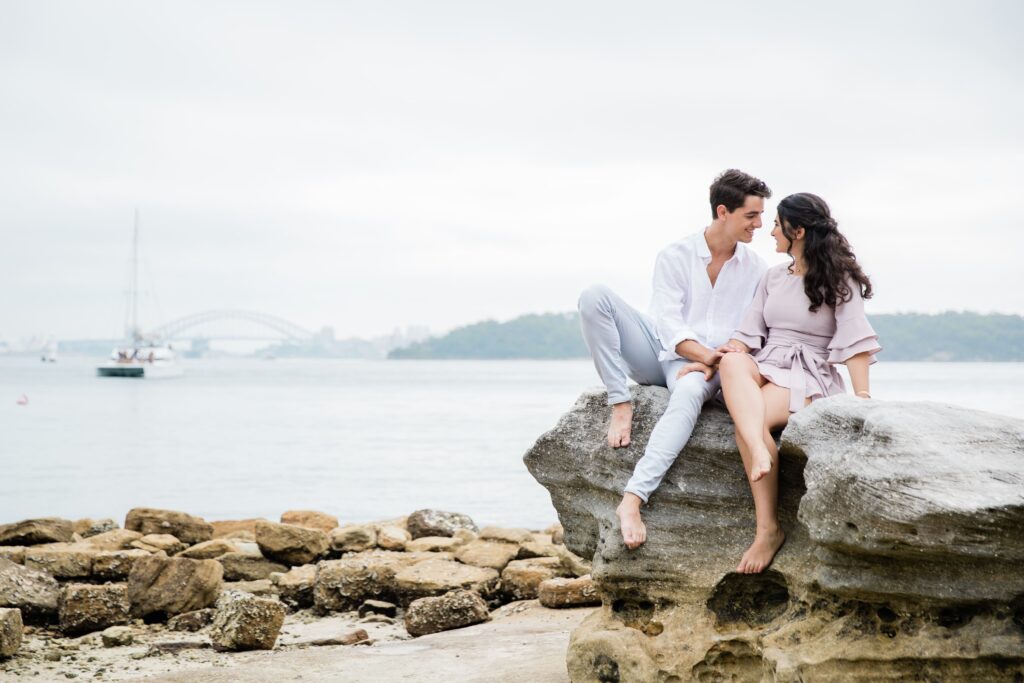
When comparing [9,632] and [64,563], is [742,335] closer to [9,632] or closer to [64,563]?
[9,632]

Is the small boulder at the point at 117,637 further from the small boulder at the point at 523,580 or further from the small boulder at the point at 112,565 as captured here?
the small boulder at the point at 523,580

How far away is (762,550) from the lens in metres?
5.82

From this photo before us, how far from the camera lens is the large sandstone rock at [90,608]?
9.62m

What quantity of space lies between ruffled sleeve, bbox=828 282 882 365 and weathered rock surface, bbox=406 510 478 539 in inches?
374

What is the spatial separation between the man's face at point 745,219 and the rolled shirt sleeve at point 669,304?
407 millimetres

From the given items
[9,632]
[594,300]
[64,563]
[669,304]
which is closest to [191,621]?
[9,632]

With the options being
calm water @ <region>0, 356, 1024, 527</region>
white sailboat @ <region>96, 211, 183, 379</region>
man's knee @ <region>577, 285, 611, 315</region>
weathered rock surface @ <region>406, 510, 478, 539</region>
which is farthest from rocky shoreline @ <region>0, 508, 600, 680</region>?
white sailboat @ <region>96, 211, 183, 379</region>

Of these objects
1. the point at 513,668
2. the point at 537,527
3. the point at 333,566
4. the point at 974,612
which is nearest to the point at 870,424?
the point at 974,612

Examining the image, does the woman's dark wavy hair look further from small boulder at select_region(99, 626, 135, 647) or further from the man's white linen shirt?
small boulder at select_region(99, 626, 135, 647)

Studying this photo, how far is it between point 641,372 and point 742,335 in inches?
29.0

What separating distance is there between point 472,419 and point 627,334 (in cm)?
4613

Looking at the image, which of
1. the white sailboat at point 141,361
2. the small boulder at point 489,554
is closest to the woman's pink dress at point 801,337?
the small boulder at point 489,554

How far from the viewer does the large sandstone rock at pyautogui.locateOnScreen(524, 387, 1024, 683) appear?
192 inches

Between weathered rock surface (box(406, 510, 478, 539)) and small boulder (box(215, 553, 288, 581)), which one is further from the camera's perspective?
weathered rock surface (box(406, 510, 478, 539))
